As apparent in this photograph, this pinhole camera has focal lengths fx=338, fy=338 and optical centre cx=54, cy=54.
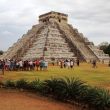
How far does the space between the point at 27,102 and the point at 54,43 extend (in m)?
55.2

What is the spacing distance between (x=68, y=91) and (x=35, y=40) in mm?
60945

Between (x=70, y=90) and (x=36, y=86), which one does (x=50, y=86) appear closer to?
(x=36, y=86)

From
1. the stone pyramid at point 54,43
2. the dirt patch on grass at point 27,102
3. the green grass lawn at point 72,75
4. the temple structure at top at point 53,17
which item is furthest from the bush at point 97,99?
the temple structure at top at point 53,17

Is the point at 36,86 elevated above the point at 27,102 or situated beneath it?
elevated above

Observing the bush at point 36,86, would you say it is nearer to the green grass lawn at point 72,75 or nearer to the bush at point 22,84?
the bush at point 22,84

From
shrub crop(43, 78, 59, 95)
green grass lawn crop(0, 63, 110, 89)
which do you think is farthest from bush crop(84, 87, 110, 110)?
green grass lawn crop(0, 63, 110, 89)

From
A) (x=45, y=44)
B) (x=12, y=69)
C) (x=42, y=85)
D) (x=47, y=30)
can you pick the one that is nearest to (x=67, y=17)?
(x=47, y=30)

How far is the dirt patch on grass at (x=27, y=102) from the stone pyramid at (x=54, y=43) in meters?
46.0

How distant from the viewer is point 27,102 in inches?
693

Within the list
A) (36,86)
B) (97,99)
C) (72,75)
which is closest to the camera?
(97,99)

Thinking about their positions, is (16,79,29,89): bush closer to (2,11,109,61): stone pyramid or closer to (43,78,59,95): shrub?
(43,78,59,95): shrub

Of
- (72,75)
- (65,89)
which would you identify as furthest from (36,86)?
(72,75)

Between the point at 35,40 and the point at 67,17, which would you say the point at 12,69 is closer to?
the point at 35,40

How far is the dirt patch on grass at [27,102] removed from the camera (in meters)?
16.3
